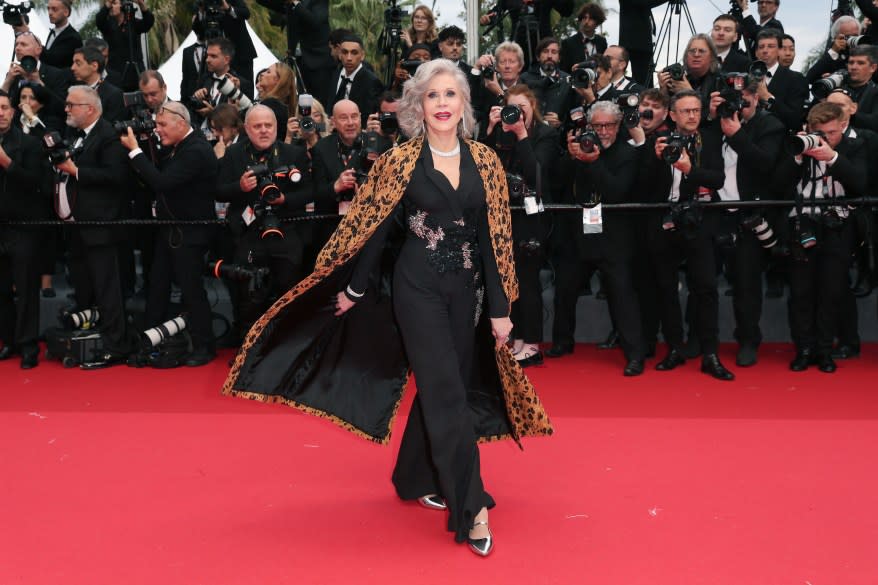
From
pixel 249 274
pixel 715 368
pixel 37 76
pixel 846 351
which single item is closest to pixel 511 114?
pixel 249 274

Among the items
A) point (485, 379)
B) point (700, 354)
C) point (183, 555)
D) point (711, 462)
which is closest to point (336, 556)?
point (183, 555)

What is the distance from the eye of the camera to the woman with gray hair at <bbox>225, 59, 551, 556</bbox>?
12.5 feet

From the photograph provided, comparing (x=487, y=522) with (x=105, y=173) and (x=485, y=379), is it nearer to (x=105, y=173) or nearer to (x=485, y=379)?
(x=485, y=379)

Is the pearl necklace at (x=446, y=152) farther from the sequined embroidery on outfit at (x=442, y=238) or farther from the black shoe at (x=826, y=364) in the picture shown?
the black shoe at (x=826, y=364)

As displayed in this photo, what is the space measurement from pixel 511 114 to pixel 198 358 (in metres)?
2.71

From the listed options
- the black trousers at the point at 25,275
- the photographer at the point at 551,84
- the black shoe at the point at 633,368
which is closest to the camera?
the black shoe at the point at 633,368

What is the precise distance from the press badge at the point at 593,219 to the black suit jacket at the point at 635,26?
8.86 ft

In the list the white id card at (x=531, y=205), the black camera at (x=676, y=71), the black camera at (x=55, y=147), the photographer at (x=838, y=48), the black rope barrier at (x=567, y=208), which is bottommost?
the black rope barrier at (x=567, y=208)

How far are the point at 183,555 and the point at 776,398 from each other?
3.63 m

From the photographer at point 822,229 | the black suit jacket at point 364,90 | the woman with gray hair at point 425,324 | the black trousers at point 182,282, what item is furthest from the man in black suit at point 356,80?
the woman with gray hair at point 425,324

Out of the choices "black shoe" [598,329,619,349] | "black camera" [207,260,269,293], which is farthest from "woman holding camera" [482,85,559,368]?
"black camera" [207,260,269,293]

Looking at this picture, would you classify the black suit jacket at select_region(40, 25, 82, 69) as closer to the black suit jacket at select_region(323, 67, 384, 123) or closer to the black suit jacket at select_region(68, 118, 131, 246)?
the black suit jacket at select_region(68, 118, 131, 246)

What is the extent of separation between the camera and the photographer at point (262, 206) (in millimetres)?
6773

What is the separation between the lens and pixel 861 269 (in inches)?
283
